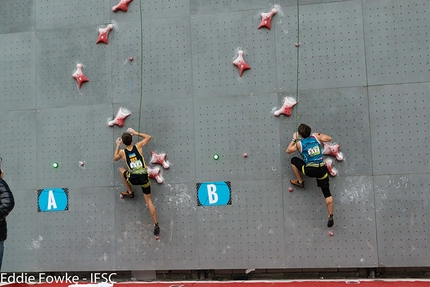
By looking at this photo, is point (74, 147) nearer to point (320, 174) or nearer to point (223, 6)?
point (223, 6)

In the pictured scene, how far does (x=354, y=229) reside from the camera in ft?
15.4

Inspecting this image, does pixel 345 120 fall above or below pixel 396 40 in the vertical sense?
below

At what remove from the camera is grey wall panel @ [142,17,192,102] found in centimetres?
506

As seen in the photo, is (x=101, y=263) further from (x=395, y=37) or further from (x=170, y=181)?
(x=395, y=37)

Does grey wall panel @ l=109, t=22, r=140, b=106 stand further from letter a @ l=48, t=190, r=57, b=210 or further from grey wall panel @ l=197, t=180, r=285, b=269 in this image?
grey wall panel @ l=197, t=180, r=285, b=269

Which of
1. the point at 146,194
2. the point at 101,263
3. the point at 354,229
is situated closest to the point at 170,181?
the point at 146,194

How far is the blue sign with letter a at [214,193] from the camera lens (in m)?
4.93

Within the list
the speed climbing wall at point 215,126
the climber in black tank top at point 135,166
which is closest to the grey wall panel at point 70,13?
the speed climbing wall at point 215,126

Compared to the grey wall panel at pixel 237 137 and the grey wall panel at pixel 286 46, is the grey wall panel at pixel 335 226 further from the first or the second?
the grey wall panel at pixel 286 46

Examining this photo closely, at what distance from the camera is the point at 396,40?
472cm

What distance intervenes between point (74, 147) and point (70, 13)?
167cm

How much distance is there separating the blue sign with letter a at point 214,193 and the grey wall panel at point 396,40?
2.02 m


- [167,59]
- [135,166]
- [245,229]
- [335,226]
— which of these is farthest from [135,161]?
[335,226]

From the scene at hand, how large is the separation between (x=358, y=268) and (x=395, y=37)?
102 inches
